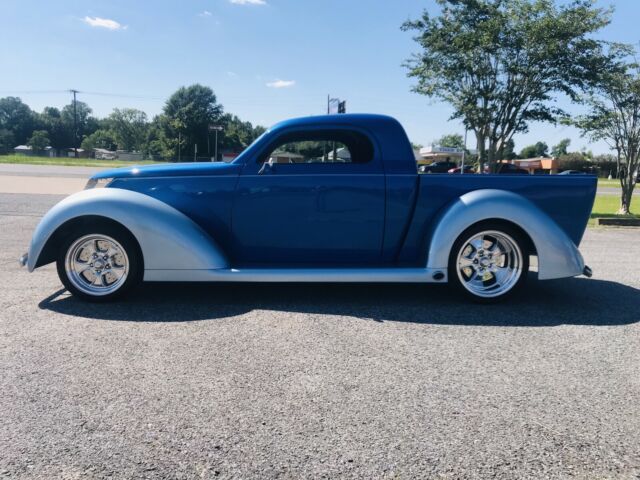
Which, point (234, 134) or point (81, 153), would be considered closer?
point (234, 134)

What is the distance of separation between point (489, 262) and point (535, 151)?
135112mm

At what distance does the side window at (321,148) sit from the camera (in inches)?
171

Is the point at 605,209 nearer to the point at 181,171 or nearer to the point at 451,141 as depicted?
the point at 181,171

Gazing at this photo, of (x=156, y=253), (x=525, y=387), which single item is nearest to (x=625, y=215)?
(x=525, y=387)

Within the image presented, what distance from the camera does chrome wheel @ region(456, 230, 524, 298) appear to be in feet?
13.7

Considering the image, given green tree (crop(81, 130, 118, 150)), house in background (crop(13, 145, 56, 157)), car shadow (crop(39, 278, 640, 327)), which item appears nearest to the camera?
car shadow (crop(39, 278, 640, 327))

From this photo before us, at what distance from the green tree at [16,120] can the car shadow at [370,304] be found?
141 meters

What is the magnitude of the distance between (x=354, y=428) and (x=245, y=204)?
2.51 m

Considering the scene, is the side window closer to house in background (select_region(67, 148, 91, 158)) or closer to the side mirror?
the side mirror

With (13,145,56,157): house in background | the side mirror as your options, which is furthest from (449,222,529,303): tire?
(13,145,56,157): house in background

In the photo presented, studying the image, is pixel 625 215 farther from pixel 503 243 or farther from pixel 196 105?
pixel 196 105

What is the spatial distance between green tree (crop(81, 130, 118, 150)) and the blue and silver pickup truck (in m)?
132

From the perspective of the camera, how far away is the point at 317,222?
4199 millimetres

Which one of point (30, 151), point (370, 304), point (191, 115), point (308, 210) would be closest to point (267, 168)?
point (308, 210)
